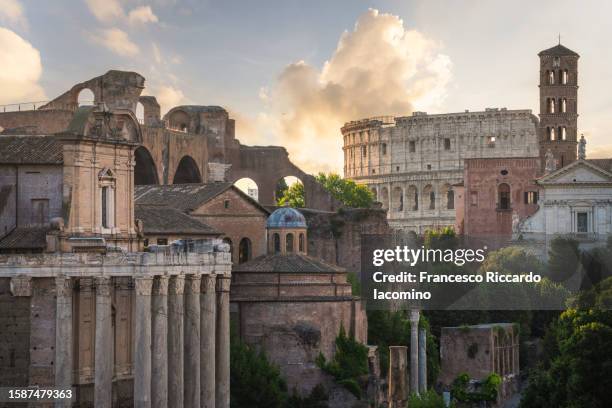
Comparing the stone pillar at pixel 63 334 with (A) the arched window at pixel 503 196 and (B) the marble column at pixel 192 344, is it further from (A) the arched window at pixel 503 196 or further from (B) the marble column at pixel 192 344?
(A) the arched window at pixel 503 196

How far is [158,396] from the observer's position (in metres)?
38.0

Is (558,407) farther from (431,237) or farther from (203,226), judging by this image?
(431,237)

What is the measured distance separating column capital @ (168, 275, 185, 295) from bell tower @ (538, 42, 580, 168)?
54.9 meters

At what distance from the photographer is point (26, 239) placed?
40406 mm

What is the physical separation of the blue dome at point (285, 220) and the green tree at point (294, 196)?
2988 centimetres

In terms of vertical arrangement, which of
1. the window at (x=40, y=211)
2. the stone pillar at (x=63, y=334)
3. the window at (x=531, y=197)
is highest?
the window at (x=531, y=197)

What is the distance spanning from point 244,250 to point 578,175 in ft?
102

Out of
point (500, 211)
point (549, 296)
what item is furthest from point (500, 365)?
point (500, 211)

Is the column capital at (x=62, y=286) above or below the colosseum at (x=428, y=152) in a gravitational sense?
below

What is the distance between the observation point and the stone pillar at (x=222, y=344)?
42406 mm

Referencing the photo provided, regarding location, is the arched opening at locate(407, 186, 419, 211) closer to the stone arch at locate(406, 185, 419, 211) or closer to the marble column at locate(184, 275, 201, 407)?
the stone arch at locate(406, 185, 419, 211)

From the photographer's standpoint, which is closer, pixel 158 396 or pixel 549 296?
pixel 158 396

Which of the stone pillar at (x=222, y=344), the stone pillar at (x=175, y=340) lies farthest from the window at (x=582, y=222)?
the stone pillar at (x=175, y=340)

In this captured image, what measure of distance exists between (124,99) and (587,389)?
21393 millimetres
